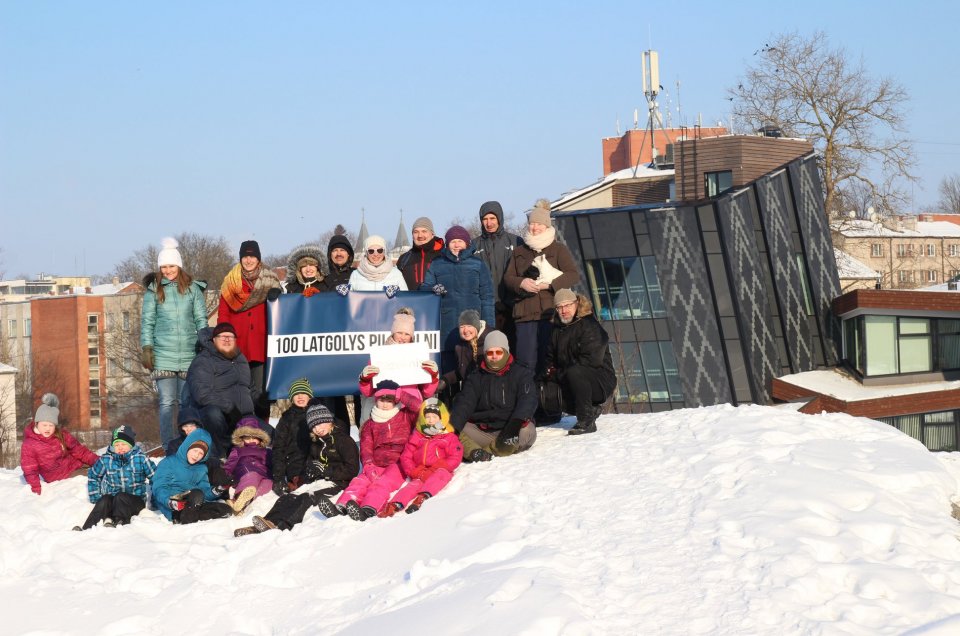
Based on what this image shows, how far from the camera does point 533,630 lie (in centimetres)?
650

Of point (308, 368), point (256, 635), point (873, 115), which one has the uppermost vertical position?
point (873, 115)

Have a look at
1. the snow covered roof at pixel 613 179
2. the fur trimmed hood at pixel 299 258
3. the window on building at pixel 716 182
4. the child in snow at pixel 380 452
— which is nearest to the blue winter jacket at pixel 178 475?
the child in snow at pixel 380 452

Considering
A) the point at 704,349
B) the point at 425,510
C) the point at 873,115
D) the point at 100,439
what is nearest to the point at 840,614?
the point at 425,510

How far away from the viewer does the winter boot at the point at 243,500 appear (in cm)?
1056

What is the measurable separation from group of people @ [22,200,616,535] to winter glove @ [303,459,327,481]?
13 millimetres

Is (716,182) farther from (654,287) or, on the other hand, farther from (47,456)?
(47,456)

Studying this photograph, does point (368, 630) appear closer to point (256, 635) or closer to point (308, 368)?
point (256, 635)

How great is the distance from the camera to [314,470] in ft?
35.4

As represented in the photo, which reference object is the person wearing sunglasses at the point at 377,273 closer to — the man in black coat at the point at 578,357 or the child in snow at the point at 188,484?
the man in black coat at the point at 578,357

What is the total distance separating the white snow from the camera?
22.5ft

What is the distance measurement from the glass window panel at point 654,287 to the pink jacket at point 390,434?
3340cm

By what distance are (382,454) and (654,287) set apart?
34.0 meters

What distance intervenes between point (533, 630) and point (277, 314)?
20.5 ft

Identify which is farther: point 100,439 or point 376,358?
point 100,439
